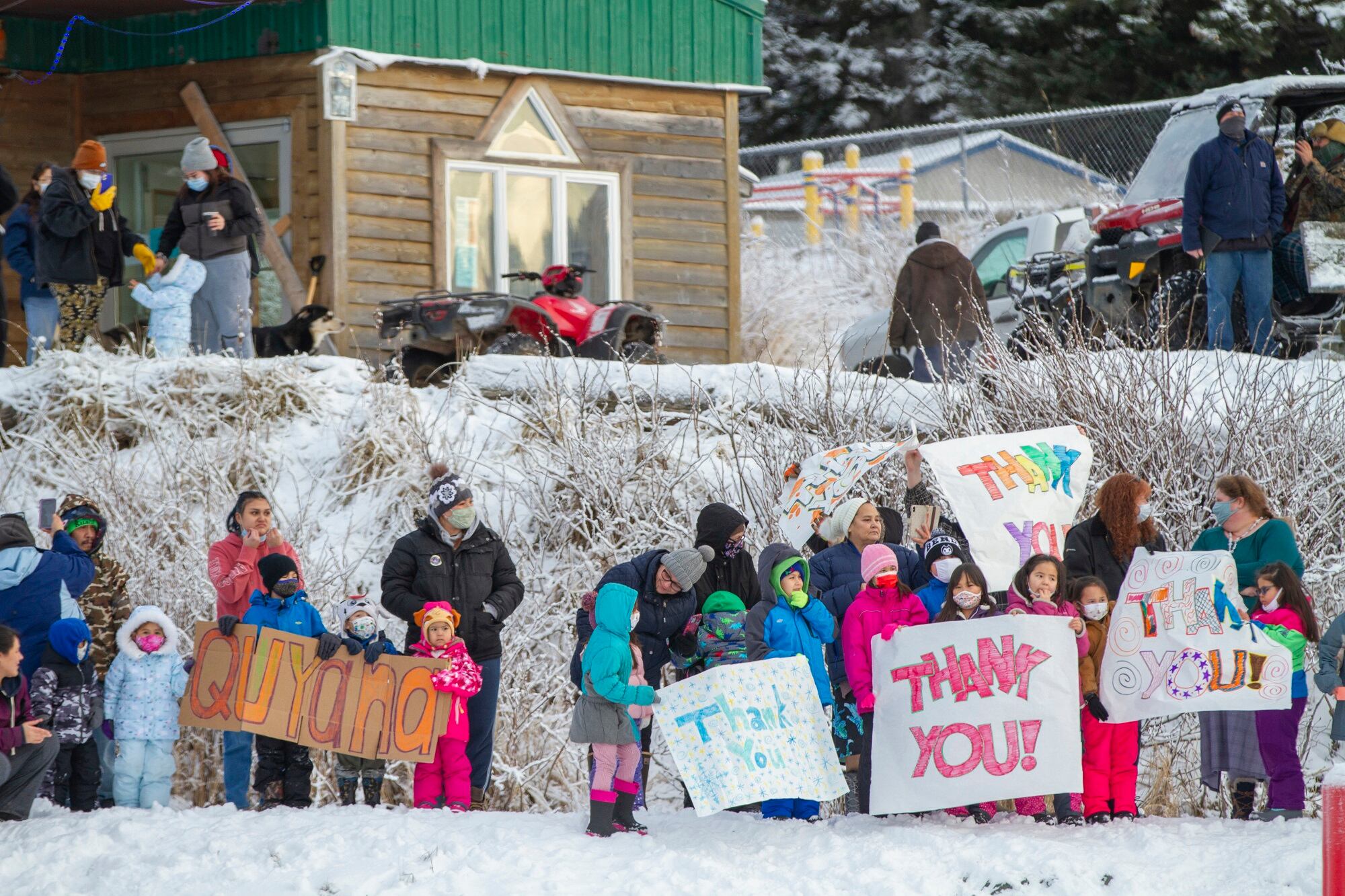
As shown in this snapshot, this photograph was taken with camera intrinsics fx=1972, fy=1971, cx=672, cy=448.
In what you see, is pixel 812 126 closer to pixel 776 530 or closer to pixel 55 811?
pixel 776 530

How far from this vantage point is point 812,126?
3500 cm

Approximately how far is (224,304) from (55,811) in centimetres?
529

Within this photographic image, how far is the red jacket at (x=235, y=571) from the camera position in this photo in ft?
30.0

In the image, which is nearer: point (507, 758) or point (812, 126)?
point (507, 758)

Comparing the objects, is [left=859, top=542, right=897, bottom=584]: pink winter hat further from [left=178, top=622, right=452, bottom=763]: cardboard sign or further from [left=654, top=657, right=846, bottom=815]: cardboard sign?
[left=178, top=622, right=452, bottom=763]: cardboard sign

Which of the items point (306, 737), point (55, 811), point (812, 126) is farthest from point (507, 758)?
point (812, 126)

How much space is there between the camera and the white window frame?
16109 mm

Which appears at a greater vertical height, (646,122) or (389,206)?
(646,122)

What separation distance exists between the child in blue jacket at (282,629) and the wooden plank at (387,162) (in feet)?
23.2

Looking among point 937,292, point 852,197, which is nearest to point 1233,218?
point 937,292

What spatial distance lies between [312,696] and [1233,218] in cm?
670

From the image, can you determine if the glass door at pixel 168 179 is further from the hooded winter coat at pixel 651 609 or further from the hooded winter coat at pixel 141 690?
the hooded winter coat at pixel 651 609

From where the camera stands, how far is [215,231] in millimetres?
13000

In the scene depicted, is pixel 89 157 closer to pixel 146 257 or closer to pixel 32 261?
pixel 146 257
